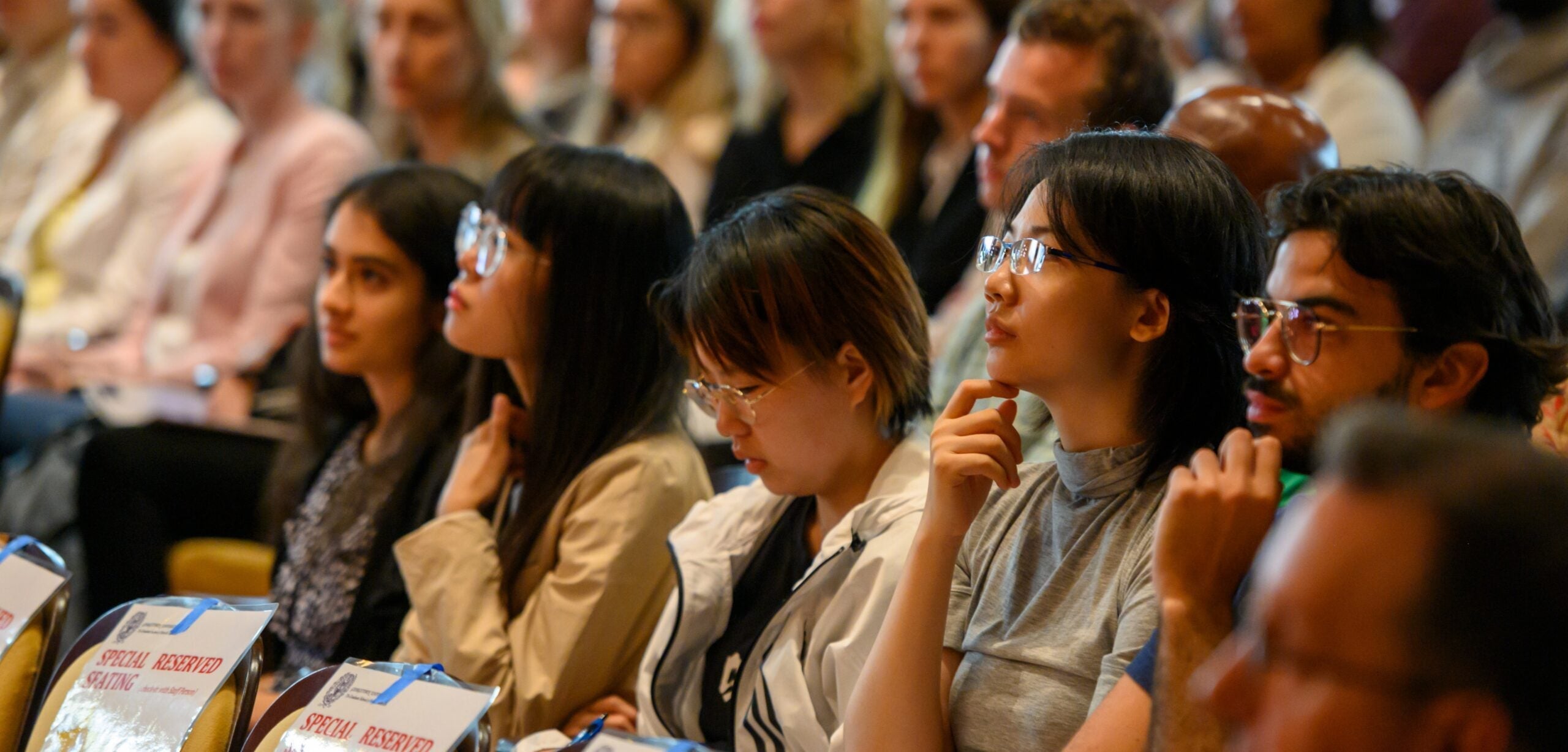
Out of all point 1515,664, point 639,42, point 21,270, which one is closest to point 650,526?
point 1515,664

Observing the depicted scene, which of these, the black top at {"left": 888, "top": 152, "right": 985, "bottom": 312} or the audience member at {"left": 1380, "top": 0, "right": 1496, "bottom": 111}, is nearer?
Answer: the black top at {"left": 888, "top": 152, "right": 985, "bottom": 312}

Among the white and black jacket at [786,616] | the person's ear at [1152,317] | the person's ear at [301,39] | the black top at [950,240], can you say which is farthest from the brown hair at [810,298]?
the person's ear at [301,39]

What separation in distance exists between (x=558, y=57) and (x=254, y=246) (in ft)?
4.35

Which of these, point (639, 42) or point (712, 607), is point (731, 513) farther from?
point (639, 42)

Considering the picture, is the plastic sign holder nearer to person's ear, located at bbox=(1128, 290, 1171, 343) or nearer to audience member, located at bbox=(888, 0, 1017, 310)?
person's ear, located at bbox=(1128, 290, 1171, 343)

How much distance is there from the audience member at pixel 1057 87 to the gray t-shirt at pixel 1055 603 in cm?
77

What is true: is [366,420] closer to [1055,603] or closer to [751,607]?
[751,607]

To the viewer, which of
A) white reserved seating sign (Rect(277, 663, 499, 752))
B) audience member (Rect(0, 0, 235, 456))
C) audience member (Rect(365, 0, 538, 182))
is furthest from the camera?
audience member (Rect(0, 0, 235, 456))

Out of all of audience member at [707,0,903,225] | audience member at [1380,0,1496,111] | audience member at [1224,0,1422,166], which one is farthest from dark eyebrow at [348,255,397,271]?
audience member at [1380,0,1496,111]

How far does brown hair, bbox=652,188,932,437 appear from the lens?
1.64 metres

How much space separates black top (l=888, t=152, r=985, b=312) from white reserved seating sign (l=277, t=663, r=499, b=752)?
1.69 m

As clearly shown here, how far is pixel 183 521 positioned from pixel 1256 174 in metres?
2.20

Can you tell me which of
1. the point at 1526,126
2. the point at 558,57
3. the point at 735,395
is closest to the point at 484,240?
the point at 735,395

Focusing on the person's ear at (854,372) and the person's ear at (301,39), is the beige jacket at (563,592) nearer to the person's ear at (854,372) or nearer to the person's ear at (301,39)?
the person's ear at (854,372)
